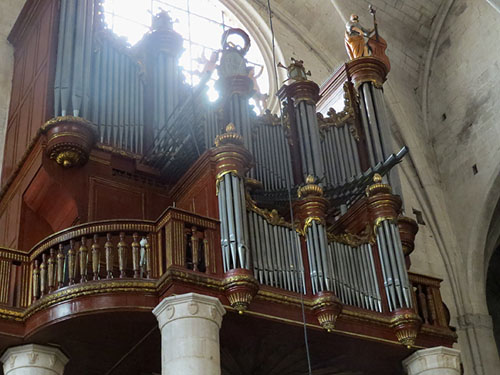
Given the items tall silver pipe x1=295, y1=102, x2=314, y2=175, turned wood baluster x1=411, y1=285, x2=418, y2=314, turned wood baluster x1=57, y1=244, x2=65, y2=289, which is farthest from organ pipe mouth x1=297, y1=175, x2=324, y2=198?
turned wood baluster x1=57, y1=244, x2=65, y2=289

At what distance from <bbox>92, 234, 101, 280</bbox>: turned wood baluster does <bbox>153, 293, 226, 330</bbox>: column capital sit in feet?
2.81

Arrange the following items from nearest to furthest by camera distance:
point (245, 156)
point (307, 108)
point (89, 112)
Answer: point (245, 156) < point (89, 112) < point (307, 108)

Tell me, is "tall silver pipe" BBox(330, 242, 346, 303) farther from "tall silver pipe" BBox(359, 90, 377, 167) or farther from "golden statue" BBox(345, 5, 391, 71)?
"golden statue" BBox(345, 5, 391, 71)

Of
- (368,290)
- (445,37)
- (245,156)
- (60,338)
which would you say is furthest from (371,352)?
(445,37)

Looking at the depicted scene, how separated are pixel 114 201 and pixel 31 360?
9.41 feet

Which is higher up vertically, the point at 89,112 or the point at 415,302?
the point at 89,112

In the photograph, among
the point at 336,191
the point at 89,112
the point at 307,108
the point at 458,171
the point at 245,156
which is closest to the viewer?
the point at 245,156

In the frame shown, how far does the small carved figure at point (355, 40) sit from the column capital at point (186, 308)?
753 centimetres

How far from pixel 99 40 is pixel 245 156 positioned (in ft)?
12.9

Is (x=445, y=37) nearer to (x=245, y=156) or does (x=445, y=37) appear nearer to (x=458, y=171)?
(x=458, y=171)

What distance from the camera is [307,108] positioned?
1522cm

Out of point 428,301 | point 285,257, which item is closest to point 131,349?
point 285,257

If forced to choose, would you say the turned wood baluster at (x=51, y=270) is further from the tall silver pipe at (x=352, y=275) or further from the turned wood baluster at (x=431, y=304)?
the turned wood baluster at (x=431, y=304)

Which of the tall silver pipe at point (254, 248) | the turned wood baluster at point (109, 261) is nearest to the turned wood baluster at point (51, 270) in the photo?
the turned wood baluster at point (109, 261)
